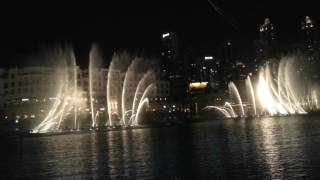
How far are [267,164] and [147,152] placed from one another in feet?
50.0

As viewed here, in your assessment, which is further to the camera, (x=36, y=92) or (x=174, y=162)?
(x=36, y=92)

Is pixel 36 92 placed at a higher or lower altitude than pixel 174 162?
higher

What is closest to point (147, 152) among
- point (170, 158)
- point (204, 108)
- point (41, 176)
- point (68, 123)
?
point (170, 158)

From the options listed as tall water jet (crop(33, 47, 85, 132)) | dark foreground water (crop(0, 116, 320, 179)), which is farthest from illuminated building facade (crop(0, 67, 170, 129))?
dark foreground water (crop(0, 116, 320, 179))

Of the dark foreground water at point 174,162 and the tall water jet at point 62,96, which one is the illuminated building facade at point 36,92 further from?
the dark foreground water at point 174,162

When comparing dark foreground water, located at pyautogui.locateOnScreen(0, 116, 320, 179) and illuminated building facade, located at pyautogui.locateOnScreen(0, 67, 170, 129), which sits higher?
illuminated building facade, located at pyautogui.locateOnScreen(0, 67, 170, 129)

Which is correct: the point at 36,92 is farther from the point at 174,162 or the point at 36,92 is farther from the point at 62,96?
the point at 174,162

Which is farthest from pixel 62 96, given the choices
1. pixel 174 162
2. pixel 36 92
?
pixel 174 162

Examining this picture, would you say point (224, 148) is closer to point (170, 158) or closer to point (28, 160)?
point (170, 158)

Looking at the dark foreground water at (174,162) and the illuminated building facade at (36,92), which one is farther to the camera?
the illuminated building facade at (36,92)

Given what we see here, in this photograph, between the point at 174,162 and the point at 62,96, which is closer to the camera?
the point at 174,162

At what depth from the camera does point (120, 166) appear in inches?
1479

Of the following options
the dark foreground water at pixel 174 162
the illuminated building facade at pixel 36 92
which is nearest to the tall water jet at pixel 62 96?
the illuminated building facade at pixel 36 92

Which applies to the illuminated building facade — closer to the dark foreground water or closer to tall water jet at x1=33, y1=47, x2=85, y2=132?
tall water jet at x1=33, y1=47, x2=85, y2=132
